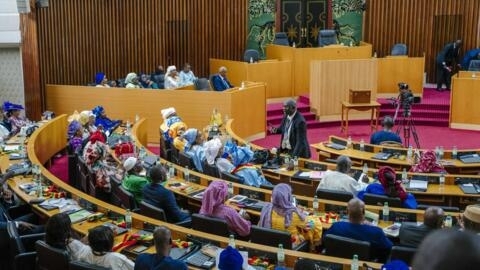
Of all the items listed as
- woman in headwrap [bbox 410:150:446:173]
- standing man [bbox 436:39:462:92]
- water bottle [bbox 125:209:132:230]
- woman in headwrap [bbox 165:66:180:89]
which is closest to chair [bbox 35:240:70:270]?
water bottle [bbox 125:209:132:230]

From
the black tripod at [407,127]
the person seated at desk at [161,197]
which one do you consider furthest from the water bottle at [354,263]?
the black tripod at [407,127]

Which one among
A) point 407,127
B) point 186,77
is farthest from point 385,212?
point 186,77

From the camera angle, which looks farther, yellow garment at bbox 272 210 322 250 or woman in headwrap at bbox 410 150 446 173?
woman in headwrap at bbox 410 150 446 173

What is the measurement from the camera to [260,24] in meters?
18.0

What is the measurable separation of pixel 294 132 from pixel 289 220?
3.67 m

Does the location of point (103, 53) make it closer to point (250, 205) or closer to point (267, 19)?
point (267, 19)

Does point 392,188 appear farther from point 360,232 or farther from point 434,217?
point 434,217

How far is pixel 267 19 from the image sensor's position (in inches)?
709

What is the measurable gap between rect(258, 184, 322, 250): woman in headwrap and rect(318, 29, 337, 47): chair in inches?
476

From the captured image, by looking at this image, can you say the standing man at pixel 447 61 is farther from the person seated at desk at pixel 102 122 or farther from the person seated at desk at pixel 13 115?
the person seated at desk at pixel 13 115

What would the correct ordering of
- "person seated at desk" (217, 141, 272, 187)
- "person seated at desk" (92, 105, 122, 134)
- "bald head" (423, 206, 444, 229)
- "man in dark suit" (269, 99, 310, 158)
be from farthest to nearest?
"person seated at desk" (92, 105, 122, 134) → "man in dark suit" (269, 99, 310, 158) → "person seated at desk" (217, 141, 272, 187) → "bald head" (423, 206, 444, 229)

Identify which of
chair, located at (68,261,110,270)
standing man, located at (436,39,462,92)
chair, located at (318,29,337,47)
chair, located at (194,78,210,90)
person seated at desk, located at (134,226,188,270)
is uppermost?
chair, located at (318,29,337,47)

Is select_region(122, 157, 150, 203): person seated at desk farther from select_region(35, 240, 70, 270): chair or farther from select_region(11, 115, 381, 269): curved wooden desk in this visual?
select_region(35, 240, 70, 270): chair

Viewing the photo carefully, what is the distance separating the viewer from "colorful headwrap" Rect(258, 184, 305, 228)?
17.7 feet
